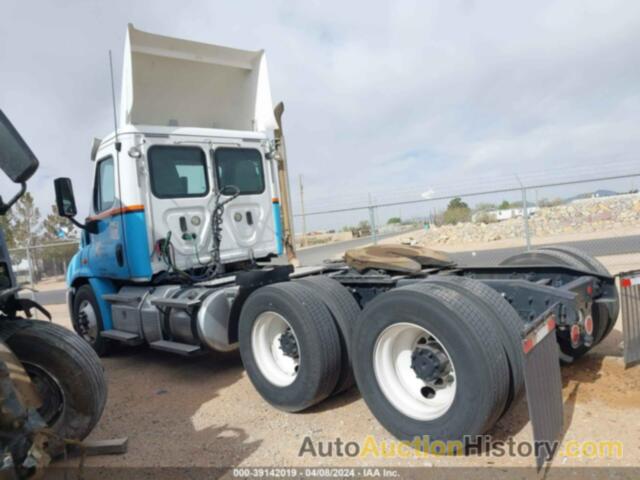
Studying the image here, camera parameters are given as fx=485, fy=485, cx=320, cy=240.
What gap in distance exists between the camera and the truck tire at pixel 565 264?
404 cm

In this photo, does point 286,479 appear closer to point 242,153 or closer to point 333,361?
point 333,361

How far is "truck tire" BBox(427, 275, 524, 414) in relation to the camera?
3.00 metres

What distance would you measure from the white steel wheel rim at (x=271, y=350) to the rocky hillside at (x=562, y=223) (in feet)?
62.5

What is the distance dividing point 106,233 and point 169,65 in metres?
2.27

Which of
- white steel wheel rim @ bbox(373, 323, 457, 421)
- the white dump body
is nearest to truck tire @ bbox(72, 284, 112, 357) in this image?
the white dump body

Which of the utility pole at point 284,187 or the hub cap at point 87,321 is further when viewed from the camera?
the utility pole at point 284,187

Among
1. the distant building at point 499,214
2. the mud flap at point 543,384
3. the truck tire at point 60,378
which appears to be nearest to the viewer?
the mud flap at point 543,384

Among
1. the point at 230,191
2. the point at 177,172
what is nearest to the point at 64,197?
the point at 177,172

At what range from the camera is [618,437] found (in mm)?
3180

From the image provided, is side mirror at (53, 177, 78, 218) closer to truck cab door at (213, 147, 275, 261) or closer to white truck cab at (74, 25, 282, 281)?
white truck cab at (74, 25, 282, 281)

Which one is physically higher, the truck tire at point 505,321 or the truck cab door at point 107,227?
the truck cab door at point 107,227

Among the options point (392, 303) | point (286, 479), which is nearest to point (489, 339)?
point (392, 303)

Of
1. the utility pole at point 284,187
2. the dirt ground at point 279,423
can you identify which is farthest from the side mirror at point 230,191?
the dirt ground at point 279,423

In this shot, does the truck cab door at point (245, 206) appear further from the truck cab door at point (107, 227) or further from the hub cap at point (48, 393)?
the hub cap at point (48, 393)
